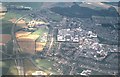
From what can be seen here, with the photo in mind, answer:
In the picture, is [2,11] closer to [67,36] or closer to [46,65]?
[67,36]

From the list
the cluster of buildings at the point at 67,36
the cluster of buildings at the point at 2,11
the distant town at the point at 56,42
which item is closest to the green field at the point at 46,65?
the distant town at the point at 56,42

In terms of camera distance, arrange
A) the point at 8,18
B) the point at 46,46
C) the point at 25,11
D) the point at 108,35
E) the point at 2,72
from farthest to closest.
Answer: the point at 25,11 → the point at 8,18 → the point at 108,35 → the point at 46,46 → the point at 2,72

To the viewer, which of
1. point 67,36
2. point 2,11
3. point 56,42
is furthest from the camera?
point 2,11

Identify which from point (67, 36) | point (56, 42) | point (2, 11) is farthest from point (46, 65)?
point (2, 11)

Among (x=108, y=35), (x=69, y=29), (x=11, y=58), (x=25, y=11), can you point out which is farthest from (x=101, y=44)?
(x=25, y=11)

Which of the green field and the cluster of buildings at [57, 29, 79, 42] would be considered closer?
the green field

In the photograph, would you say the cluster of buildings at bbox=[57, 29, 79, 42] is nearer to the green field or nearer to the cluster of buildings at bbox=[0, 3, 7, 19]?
the green field

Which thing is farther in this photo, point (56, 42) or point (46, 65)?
point (56, 42)

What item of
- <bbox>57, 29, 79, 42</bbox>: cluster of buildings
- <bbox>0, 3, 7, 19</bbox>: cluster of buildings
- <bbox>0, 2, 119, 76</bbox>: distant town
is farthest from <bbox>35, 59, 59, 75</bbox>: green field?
<bbox>0, 3, 7, 19</bbox>: cluster of buildings

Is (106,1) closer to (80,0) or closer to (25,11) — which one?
(80,0)

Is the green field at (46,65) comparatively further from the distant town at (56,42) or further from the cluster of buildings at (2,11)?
the cluster of buildings at (2,11)

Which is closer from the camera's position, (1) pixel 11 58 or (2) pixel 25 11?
(1) pixel 11 58
